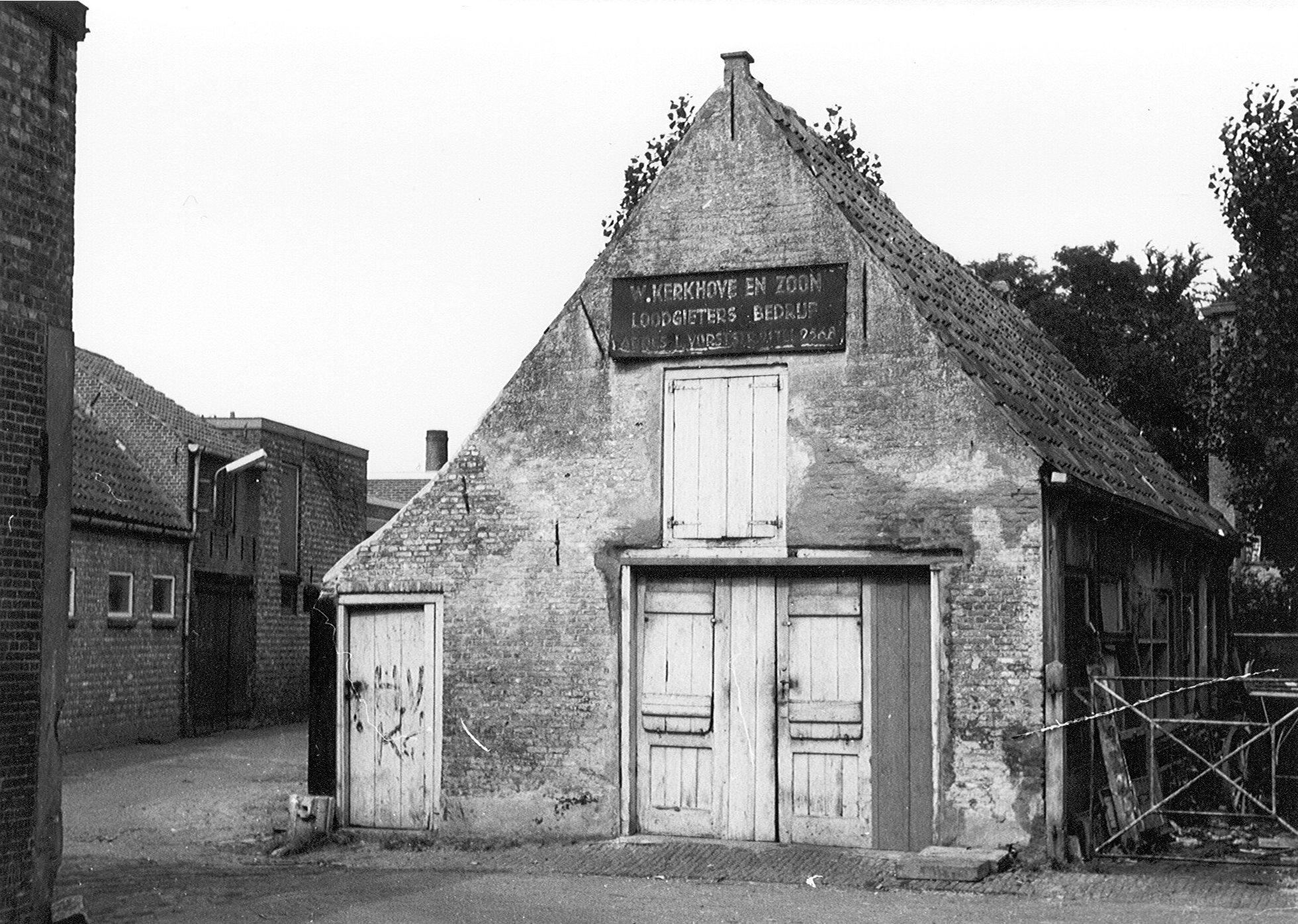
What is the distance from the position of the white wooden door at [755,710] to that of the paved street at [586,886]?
1.26 ft

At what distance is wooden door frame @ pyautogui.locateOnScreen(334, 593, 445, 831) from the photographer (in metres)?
16.1

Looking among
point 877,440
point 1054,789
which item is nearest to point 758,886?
point 1054,789

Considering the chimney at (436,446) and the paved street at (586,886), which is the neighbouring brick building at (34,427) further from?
the chimney at (436,446)

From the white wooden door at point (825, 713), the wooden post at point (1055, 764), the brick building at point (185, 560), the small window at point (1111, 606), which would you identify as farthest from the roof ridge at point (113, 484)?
the wooden post at point (1055, 764)

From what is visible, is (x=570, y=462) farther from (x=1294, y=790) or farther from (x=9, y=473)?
(x=1294, y=790)

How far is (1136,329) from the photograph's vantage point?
40.3m

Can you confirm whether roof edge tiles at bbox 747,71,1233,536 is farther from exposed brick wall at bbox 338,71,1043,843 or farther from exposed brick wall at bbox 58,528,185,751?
exposed brick wall at bbox 58,528,185,751

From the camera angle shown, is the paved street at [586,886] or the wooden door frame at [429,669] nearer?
the paved street at [586,886]

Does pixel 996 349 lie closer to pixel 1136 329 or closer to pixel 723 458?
pixel 723 458

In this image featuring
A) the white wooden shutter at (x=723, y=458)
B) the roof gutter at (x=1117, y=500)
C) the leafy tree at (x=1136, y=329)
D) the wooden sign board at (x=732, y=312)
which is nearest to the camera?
the roof gutter at (x=1117, y=500)

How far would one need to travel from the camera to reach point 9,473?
1077cm

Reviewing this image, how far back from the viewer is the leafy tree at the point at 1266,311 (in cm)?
2831

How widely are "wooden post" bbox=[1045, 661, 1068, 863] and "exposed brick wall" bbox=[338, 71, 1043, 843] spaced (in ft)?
0.42

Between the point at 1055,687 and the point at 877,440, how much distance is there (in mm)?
2669
